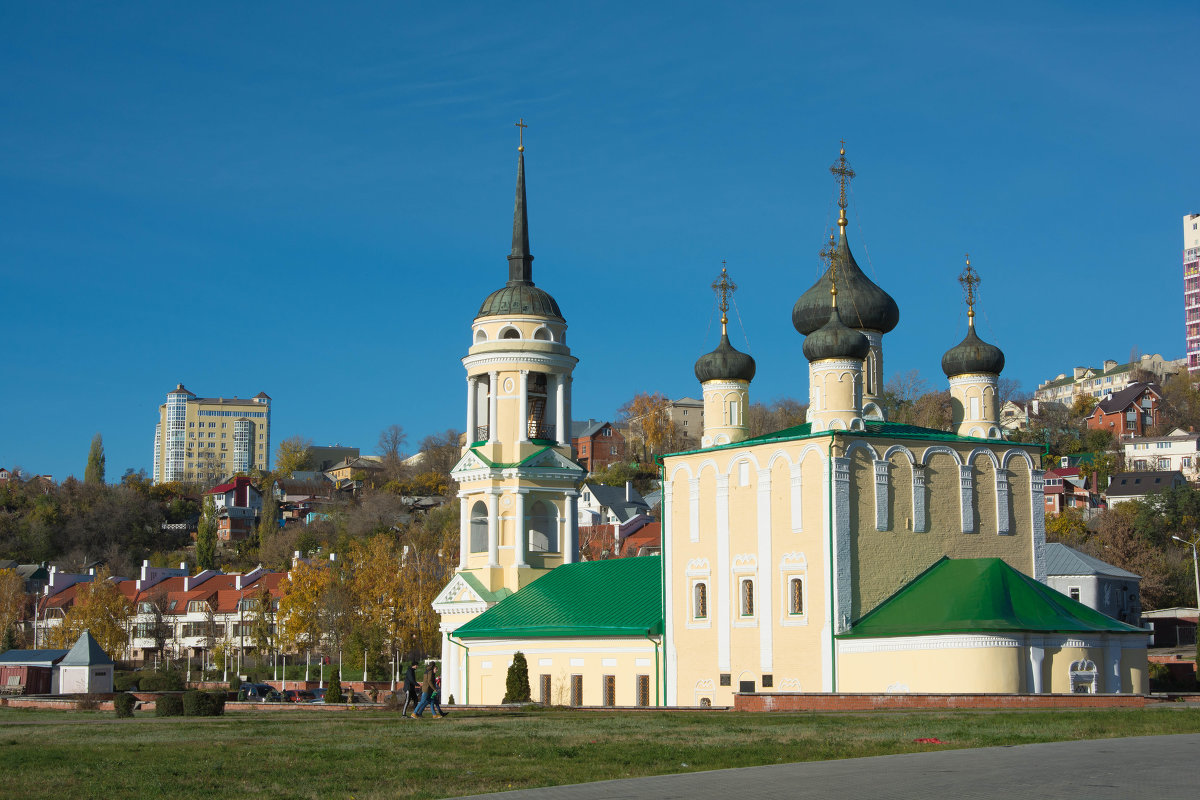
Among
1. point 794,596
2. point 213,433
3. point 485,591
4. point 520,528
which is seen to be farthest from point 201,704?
point 213,433

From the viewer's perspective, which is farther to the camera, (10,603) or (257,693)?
(10,603)

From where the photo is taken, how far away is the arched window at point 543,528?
4538cm

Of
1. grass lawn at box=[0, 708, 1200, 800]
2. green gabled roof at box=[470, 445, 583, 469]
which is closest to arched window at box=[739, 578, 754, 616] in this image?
grass lawn at box=[0, 708, 1200, 800]

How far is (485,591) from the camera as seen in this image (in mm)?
43375

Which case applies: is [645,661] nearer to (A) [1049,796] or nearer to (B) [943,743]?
(B) [943,743]

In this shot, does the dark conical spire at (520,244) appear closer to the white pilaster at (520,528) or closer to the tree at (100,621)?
the white pilaster at (520,528)

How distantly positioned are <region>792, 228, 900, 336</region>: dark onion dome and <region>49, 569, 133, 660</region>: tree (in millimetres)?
50059

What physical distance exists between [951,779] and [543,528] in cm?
3327

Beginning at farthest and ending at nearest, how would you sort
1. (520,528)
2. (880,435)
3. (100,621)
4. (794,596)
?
(100,621)
(520,528)
(794,596)
(880,435)

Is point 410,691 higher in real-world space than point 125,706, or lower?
higher

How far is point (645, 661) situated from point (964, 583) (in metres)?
9.17

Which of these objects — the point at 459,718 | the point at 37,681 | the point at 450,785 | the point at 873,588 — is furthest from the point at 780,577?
the point at 37,681

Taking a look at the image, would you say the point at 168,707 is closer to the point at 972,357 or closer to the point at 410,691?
the point at 410,691

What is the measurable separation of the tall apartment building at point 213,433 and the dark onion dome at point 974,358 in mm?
159661
